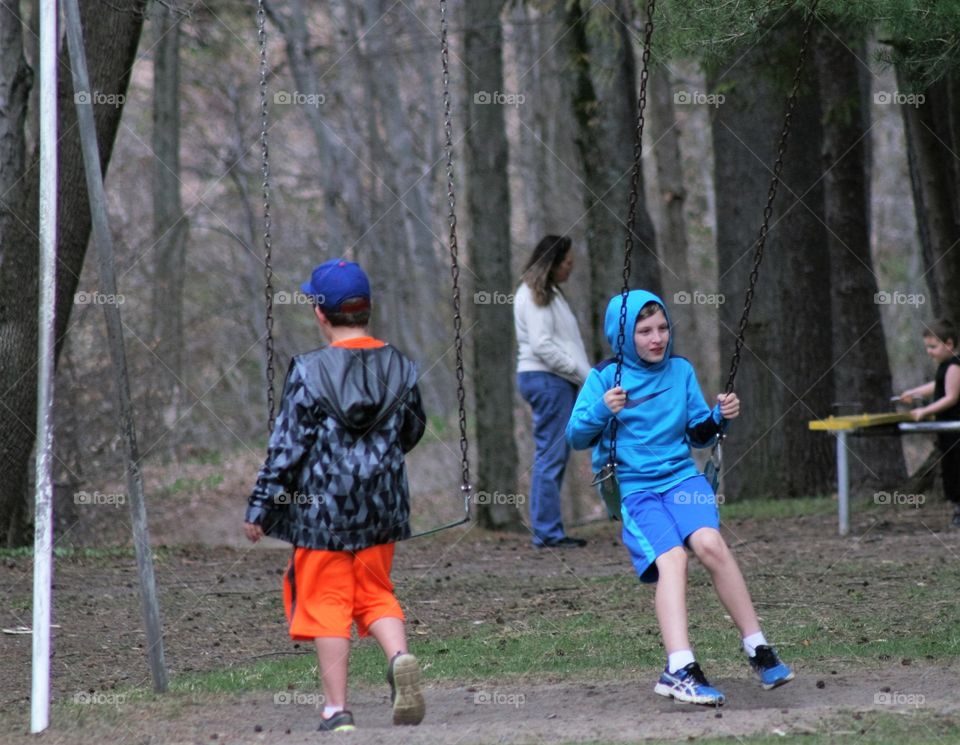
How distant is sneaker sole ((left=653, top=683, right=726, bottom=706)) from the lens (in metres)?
5.18

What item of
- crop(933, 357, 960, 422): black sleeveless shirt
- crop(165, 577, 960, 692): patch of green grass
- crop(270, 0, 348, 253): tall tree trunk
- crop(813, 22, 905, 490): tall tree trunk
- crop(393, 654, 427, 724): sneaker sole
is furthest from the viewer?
crop(270, 0, 348, 253): tall tree trunk

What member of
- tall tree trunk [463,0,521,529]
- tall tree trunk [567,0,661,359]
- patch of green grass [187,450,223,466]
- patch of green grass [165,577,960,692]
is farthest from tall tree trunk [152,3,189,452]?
patch of green grass [165,577,960,692]

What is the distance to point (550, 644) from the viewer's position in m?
6.89

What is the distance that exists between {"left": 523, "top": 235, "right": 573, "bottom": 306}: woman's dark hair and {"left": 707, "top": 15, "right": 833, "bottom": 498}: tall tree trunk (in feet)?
12.2

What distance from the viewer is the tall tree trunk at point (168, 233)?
15273 millimetres

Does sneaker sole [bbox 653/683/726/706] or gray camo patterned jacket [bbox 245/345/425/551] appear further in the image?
sneaker sole [bbox 653/683/726/706]

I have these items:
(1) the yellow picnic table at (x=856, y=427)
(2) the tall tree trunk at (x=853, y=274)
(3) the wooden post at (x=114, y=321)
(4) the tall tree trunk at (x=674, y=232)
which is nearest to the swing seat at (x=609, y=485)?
(3) the wooden post at (x=114, y=321)

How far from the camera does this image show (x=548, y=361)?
10.1m

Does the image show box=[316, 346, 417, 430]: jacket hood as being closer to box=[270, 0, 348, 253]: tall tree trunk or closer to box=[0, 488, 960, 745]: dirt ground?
box=[0, 488, 960, 745]: dirt ground

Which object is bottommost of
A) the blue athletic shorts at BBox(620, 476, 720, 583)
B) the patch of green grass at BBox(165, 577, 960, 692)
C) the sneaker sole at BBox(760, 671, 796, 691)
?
the patch of green grass at BBox(165, 577, 960, 692)

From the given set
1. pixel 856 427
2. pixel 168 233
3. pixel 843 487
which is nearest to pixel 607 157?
pixel 843 487

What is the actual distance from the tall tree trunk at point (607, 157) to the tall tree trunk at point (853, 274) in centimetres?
173

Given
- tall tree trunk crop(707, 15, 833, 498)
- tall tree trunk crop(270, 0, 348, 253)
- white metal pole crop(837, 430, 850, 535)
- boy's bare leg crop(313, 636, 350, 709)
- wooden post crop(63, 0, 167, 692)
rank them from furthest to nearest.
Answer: tall tree trunk crop(270, 0, 348, 253) → tall tree trunk crop(707, 15, 833, 498) → white metal pole crop(837, 430, 850, 535) → wooden post crop(63, 0, 167, 692) → boy's bare leg crop(313, 636, 350, 709)

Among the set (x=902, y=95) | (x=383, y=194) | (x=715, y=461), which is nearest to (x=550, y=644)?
(x=715, y=461)
